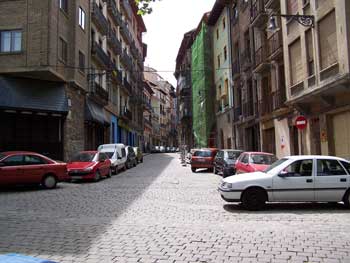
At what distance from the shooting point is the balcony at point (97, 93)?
2869 centimetres

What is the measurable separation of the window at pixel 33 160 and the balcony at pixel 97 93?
13.8m

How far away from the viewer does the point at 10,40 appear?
22.0 meters

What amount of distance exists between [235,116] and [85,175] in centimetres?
1731

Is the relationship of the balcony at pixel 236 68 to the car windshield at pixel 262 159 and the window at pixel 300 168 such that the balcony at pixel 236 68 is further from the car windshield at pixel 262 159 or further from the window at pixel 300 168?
the window at pixel 300 168

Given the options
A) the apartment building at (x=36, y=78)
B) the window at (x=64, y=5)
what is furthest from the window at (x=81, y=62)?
the window at (x=64, y=5)

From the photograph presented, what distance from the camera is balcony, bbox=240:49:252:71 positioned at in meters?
28.1

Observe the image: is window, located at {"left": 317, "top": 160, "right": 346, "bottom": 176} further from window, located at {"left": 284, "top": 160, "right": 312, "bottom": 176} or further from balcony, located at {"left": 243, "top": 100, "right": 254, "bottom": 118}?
balcony, located at {"left": 243, "top": 100, "right": 254, "bottom": 118}

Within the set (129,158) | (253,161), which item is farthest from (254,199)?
(129,158)

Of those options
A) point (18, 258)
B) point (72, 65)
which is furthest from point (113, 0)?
point (18, 258)

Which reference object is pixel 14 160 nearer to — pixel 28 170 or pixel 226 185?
pixel 28 170

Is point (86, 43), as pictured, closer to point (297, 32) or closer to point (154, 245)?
point (297, 32)

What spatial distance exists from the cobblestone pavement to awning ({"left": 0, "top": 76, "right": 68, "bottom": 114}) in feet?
34.5

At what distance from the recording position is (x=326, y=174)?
9914 mm

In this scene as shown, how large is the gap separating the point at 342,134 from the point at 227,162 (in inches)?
223
